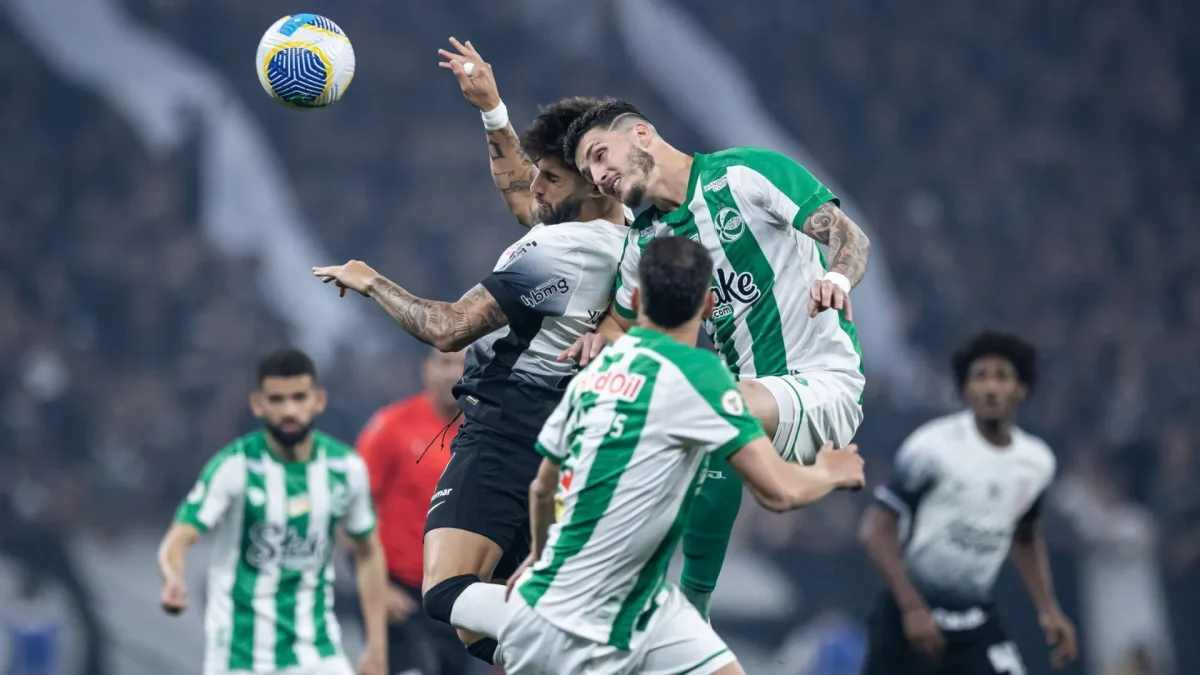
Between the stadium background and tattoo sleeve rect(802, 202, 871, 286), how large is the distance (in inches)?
272

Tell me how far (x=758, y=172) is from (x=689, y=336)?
106 centimetres

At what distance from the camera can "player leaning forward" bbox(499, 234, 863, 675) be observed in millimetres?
4246

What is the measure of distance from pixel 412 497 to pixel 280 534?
57.9 inches

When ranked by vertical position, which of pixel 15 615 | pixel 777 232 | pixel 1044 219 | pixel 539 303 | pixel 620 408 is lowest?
pixel 15 615

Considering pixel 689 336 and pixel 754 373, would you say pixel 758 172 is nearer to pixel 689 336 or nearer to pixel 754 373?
pixel 754 373

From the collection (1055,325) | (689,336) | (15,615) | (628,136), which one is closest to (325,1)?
(15,615)

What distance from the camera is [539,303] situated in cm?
534

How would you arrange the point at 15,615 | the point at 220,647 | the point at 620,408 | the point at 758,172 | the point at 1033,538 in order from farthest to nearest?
the point at 15,615, the point at 1033,538, the point at 220,647, the point at 758,172, the point at 620,408

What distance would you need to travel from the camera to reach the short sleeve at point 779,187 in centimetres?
511

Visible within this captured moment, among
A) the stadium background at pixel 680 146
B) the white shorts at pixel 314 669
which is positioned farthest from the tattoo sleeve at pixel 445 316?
the stadium background at pixel 680 146

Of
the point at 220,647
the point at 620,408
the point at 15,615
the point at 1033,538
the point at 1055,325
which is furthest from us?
the point at 1055,325

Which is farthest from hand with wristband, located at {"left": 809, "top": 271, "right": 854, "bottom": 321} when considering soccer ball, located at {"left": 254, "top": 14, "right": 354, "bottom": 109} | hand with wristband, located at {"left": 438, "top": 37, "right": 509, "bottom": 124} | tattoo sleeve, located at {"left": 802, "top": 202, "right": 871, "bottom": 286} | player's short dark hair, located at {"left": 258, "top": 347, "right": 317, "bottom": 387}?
player's short dark hair, located at {"left": 258, "top": 347, "right": 317, "bottom": 387}

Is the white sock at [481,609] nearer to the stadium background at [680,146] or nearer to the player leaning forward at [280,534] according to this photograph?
the player leaning forward at [280,534]

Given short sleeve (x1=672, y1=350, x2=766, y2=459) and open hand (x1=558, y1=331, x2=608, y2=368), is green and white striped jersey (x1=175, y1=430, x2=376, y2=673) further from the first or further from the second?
short sleeve (x1=672, y1=350, x2=766, y2=459)
